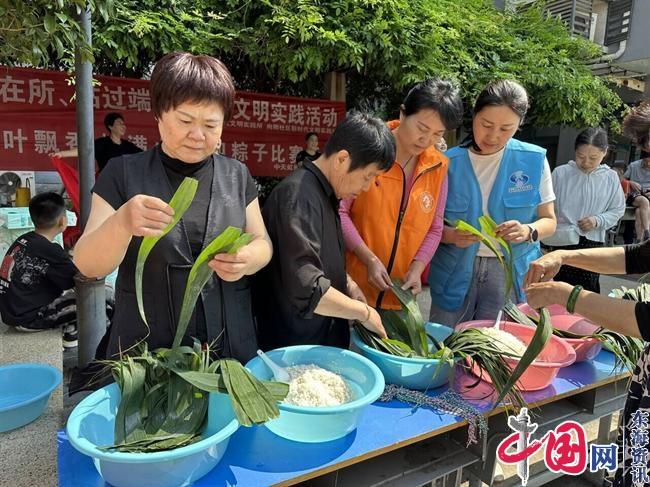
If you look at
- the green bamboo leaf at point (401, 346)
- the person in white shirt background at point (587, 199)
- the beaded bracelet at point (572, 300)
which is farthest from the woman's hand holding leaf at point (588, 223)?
the green bamboo leaf at point (401, 346)

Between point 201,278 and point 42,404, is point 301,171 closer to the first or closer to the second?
point 201,278

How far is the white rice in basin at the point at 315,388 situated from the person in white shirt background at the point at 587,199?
2.57m

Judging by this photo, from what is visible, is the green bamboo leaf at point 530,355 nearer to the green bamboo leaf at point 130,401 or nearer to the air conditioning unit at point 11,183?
the green bamboo leaf at point 130,401

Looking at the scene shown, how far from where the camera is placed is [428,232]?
6.48 ft

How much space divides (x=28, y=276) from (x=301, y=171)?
2738 millimetres

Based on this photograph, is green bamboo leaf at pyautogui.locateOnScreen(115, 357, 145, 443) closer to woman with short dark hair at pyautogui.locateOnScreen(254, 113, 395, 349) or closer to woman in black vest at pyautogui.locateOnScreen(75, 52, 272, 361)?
woman in black vest at pyautogui.locateOnScreen(75, 52, 272, 361)

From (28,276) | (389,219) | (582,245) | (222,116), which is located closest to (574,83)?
(582,245)

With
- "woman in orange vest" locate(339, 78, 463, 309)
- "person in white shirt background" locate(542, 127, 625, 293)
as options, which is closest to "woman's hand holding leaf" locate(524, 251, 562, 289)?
"woman in orange vest" locate(339, 78, 463, 309)

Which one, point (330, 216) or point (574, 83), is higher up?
point (574, 83)

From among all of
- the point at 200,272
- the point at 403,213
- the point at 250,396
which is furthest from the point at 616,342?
the point at 200,272

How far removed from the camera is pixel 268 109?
225 inches

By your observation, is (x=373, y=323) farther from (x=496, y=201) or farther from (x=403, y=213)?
(x=496, y=201)

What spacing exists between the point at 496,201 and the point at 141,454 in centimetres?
175

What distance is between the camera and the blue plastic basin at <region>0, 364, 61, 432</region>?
237 cm
